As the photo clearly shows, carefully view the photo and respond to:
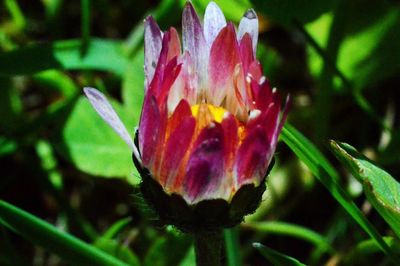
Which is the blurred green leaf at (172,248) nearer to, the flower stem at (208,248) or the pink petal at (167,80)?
the flower stem at (208,248)

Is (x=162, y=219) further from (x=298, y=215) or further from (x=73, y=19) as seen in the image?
(x=73, y=19)

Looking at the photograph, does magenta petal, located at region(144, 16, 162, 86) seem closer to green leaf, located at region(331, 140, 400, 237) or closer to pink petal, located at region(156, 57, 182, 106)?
pink petal, located at region(156, 57, 182, 106)

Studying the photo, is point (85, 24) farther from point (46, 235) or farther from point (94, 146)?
point (46, 235)

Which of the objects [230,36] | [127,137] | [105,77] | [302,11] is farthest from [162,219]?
[105,77]

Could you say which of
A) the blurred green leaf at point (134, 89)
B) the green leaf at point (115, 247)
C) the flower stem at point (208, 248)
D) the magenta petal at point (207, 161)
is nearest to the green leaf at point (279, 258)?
the flower stem at point (208, 248)

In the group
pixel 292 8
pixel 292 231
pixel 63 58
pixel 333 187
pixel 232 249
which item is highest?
pixel 292 8

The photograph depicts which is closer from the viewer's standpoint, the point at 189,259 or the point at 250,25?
the point at 250,25

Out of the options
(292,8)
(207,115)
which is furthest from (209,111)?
(292,8)
